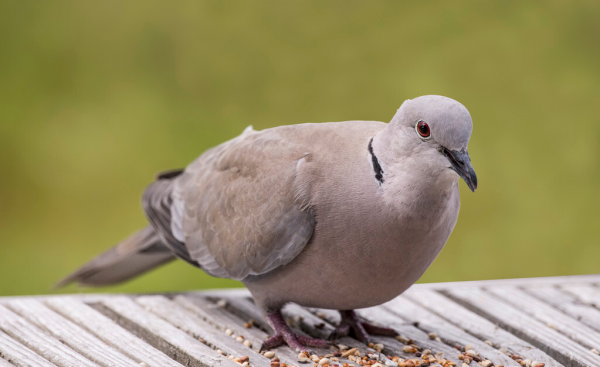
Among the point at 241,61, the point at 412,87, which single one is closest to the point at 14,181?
the point at 241,61

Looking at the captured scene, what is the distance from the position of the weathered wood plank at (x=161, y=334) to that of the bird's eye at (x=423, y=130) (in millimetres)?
1118

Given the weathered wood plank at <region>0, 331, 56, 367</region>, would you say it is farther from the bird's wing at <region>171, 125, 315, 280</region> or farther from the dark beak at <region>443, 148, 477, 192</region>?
the dark beak at <region>443, 148, 477, 192</region>

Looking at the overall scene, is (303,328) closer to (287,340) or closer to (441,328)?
(287,340)

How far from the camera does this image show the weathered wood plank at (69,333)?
2.88 metres

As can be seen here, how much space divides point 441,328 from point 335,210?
946 millimetres

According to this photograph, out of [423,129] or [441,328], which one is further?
[441,328]

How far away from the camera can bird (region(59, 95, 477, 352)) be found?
8.84 ft

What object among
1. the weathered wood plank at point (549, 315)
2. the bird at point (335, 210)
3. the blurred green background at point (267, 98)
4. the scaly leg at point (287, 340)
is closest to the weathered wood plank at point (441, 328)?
the bird at point (335, 210)

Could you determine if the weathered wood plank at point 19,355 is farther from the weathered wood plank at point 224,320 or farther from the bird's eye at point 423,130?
the bird's eye at point 423,130

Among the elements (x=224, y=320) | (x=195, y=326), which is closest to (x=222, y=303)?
(x=224, y=320)

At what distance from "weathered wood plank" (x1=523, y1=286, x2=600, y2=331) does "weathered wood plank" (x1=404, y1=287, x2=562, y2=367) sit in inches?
16.9

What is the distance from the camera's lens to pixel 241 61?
6.84m

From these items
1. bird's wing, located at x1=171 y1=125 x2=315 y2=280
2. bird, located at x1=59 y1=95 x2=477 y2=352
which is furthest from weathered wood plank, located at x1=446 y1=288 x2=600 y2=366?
bird's wing, located at x1=171 y1=125 x2=315 y2=280

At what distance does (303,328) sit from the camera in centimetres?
346
